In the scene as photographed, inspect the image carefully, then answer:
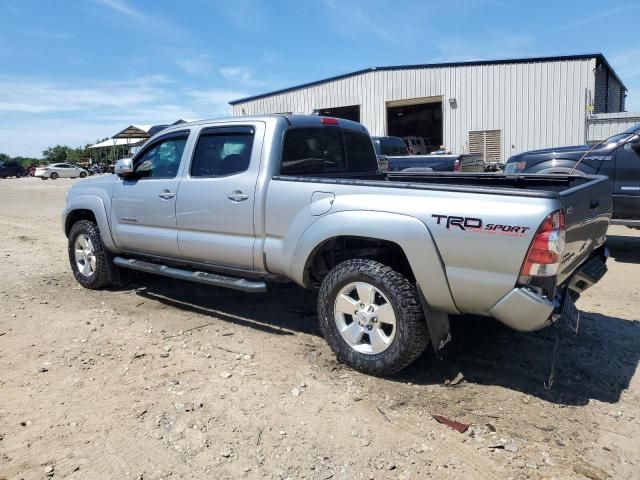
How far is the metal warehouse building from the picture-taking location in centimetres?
2214

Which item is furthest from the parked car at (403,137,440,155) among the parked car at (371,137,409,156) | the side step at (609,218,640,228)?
the side step at (609,218,640,228)

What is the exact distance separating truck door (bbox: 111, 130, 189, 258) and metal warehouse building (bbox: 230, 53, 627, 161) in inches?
650

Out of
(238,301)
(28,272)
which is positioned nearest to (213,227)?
(238,301)

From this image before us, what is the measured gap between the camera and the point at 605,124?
71.7ft

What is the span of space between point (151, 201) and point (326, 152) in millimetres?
1846

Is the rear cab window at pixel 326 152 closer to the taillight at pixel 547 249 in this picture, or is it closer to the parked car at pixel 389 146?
the taillight at pixel 547 249

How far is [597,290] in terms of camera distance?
19.7 feet

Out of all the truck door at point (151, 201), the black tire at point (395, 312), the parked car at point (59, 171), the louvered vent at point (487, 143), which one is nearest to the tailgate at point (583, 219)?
the black tire at point (395, 312)

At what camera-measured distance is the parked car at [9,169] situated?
46.9m

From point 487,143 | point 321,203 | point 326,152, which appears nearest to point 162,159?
point 326,152

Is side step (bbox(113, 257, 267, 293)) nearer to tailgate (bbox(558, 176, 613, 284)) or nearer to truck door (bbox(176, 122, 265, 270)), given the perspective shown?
truck door (bbox(176, 122, 265, 270))

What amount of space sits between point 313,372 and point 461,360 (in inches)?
45.4

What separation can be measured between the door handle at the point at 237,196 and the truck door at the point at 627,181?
562 cm

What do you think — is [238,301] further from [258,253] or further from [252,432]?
[252,432]
